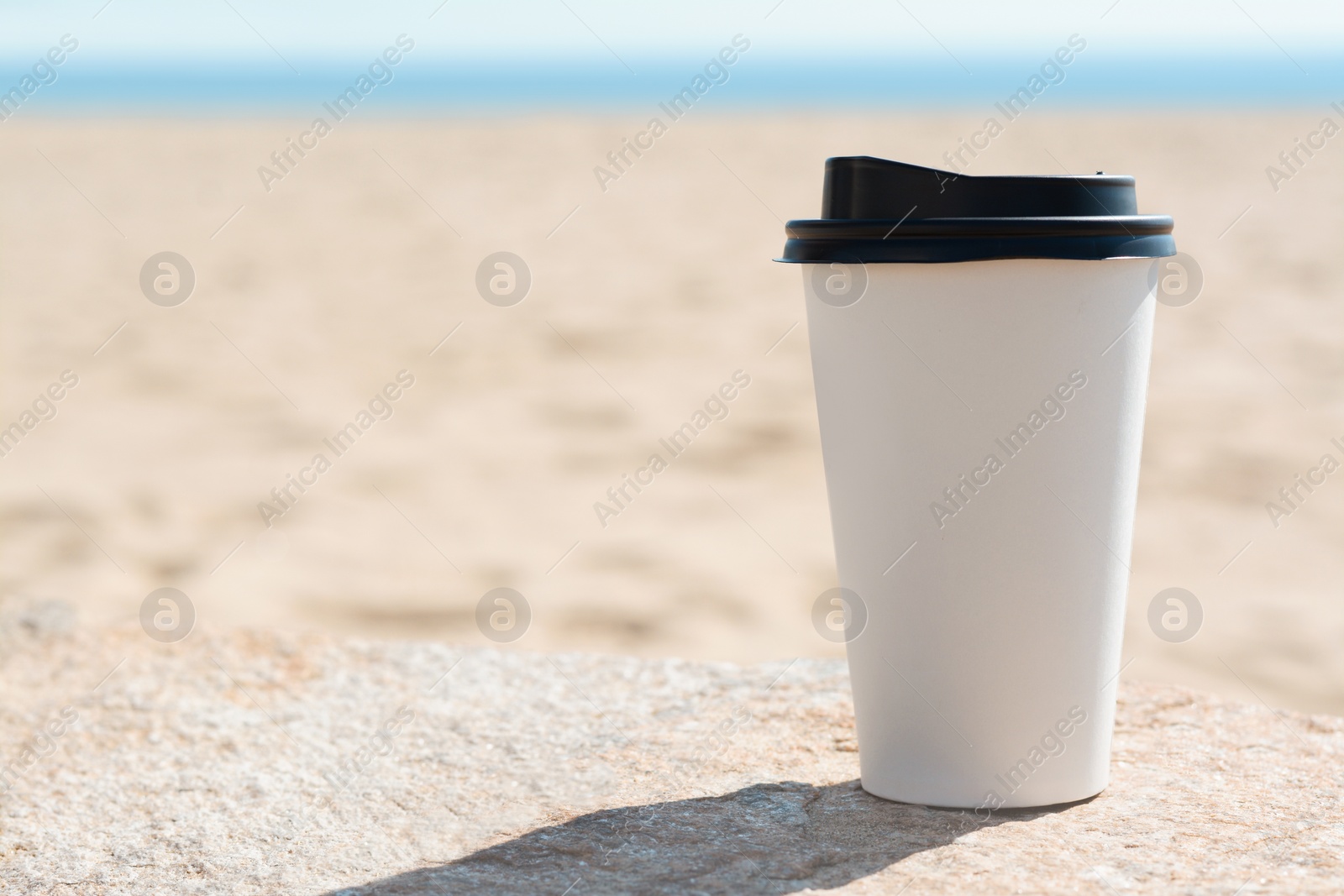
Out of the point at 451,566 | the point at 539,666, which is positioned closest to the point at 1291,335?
the point at 451,566

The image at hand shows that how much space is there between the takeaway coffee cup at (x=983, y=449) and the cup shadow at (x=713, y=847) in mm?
93

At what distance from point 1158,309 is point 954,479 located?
19.5 ft

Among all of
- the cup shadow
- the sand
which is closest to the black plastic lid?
the cup shadow

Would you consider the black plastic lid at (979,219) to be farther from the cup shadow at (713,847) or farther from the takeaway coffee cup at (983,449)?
the cup shadow at (713,847)

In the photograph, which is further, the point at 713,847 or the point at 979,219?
the point at 713,847

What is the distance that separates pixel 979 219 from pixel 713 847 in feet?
3.11

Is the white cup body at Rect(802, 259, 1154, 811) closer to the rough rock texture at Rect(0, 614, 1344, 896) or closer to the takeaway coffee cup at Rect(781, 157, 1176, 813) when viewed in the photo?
the takeaway coffee cup at Rect(781, 157, 1176, 813)

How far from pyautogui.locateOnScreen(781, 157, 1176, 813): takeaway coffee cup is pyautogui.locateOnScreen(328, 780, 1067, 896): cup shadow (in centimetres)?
9

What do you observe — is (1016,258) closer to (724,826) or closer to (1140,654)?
(724,826)

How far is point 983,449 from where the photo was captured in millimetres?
1770

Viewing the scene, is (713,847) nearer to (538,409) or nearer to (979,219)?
(979,219)

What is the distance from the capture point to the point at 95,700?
2594 mm

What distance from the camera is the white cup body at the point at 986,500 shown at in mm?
1749

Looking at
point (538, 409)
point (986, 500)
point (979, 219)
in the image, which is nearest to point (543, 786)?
point (986, 500)
